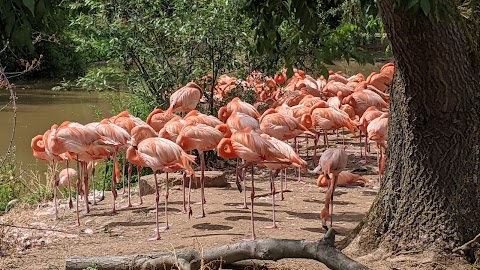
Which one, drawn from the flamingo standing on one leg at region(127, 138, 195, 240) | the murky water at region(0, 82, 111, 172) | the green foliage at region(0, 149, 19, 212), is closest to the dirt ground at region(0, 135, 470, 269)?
the flamingo standing on one leg at region(127, 138, 195, 240)

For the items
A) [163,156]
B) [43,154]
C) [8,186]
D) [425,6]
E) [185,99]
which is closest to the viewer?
[425,6]

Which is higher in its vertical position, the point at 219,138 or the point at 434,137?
the point at 434,137

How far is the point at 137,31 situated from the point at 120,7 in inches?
15.1

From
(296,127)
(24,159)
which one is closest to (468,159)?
(296,127)

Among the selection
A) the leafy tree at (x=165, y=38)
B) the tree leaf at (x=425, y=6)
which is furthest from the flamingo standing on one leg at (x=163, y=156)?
the tree leaf at (x=425, y=6)

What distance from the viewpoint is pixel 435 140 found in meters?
5.02

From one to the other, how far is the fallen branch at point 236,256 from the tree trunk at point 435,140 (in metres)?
0.75

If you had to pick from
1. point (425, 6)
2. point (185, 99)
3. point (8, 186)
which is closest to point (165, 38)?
point (185, 99)

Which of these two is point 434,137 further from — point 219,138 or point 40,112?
point 40,112

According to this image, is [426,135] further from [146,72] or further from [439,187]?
[146,72]

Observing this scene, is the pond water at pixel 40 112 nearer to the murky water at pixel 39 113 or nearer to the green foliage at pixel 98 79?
the murky water at pixel 39 113

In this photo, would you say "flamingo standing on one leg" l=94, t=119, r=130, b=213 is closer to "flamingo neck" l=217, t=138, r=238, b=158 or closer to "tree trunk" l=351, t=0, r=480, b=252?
"flamingo neck" l=217, t=138, r=238, b=158

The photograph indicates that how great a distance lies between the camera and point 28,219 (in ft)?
26.1

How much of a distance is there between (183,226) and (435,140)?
2.81 meters
